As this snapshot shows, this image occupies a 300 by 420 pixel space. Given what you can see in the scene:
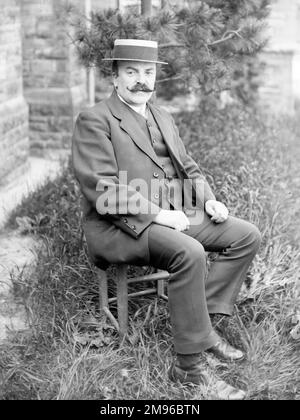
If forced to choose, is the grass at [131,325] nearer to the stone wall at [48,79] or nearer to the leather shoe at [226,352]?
the leather shoe at [226,352]

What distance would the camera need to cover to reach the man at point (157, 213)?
3.48 meters

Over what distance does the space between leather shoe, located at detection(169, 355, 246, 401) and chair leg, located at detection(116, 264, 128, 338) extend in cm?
45

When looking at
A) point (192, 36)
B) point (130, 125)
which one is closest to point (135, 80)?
point (130, 125)

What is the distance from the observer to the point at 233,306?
396 cm

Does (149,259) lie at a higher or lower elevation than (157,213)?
lower

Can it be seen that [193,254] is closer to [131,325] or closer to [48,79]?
[131,325]

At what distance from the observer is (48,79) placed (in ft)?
27.3

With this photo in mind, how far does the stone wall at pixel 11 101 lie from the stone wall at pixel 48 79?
3.97 ft

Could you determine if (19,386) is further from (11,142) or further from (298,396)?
(11,142)

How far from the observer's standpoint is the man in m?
3.48

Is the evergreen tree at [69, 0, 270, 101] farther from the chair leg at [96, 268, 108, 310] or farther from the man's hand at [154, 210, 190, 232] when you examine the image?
the chair leg at [96, 268, 108, 310]

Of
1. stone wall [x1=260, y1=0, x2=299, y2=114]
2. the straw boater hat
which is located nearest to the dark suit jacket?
the straw boater hat

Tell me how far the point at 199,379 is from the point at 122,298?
2.09 ft
